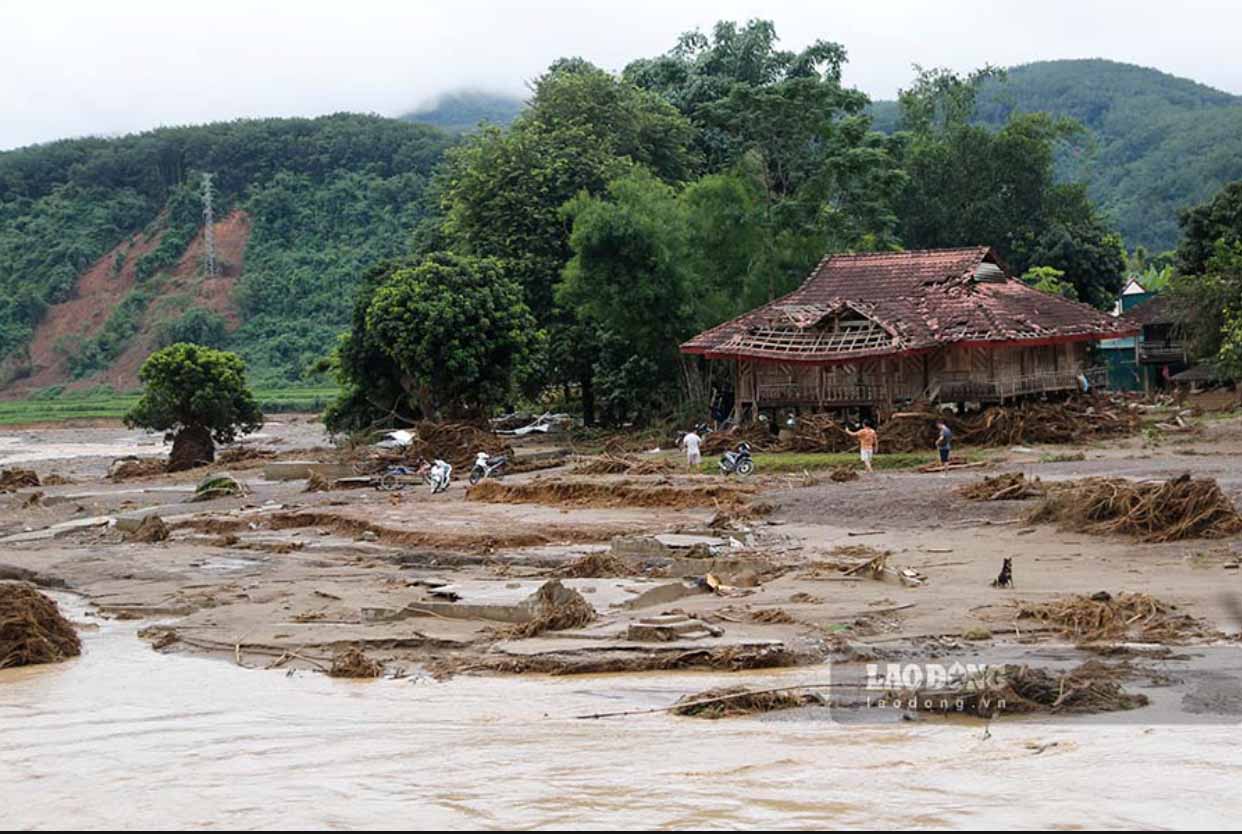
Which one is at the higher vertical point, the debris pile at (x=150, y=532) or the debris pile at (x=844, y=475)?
→ the debris pile at (x=844, y=475)

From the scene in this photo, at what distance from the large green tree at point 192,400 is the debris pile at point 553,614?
Result: 2864cm

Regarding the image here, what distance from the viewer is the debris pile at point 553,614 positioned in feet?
51.3

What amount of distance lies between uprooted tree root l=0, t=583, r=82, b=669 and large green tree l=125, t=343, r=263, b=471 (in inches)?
1036

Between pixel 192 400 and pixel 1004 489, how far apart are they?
26458mm

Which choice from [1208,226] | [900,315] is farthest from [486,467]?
[1208,226]

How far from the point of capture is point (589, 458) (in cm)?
3575

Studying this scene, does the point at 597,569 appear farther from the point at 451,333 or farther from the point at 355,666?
the point at 451,333

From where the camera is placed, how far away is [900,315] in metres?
36.0

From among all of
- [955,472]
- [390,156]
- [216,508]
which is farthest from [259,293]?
[955,472]

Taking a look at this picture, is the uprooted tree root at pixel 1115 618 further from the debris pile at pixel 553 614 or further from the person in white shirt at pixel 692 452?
the person in white shirt at pixel 692 452

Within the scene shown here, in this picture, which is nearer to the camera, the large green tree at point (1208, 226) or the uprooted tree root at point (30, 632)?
the uprooted tree root at point (30, 632)

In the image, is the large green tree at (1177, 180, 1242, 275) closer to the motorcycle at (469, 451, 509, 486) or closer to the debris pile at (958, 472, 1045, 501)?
the motorcycle at (469, 451, 509, 486)

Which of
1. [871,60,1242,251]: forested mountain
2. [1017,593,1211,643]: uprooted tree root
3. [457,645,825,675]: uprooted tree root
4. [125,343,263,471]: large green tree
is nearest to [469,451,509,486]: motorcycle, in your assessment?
[125,343,263,471]: large green tree

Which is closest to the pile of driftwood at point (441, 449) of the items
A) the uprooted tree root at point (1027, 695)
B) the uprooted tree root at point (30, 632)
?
the uprooted tree root at point (30, 632)
